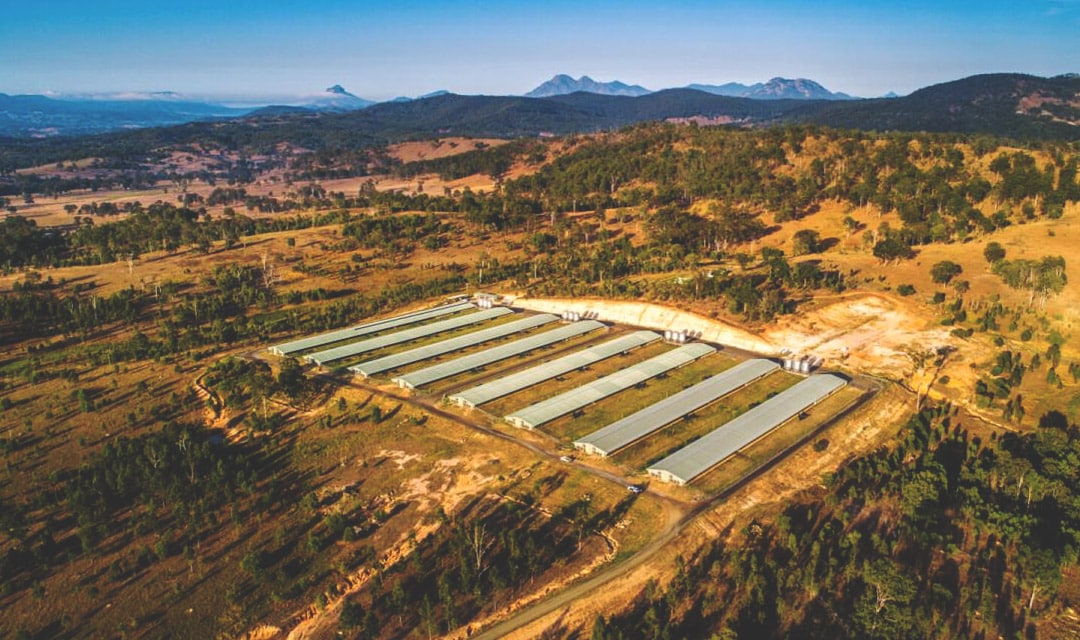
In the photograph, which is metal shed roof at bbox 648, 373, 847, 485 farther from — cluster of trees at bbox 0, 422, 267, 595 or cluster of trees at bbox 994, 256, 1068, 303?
cluster of trees at bbox 994, 256, 1068, 303

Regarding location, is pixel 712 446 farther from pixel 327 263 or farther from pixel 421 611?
pixel 327 263

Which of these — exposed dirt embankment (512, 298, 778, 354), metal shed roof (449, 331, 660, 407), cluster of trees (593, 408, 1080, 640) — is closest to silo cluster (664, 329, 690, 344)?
metal shed roof (449, 331, 660, 407)

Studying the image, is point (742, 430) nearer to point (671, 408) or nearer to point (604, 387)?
point (671, 408)

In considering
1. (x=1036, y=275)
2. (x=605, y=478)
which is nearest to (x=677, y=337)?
(x=605, y=478)

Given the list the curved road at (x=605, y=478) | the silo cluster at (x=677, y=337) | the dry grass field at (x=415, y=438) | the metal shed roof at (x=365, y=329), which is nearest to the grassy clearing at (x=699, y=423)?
the dry grass field at (x=415, y=438)

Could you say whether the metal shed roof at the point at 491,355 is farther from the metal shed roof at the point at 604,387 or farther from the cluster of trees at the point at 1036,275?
the cluster of trees at the point at 1036,275

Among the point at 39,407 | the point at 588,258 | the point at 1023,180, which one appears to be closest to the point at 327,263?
the point at 588,258
